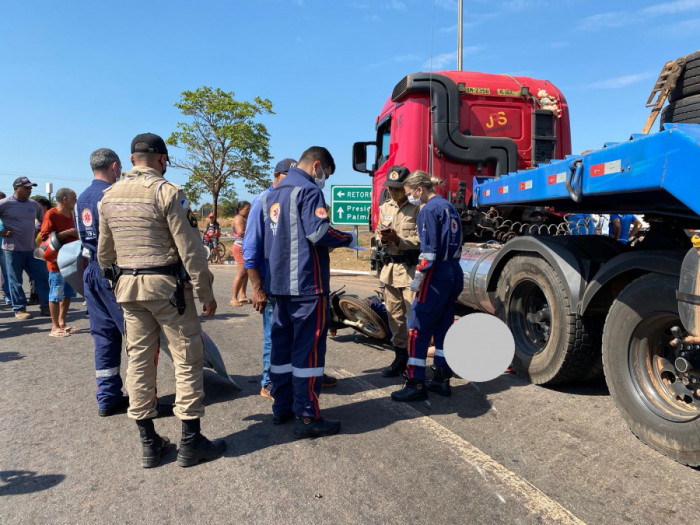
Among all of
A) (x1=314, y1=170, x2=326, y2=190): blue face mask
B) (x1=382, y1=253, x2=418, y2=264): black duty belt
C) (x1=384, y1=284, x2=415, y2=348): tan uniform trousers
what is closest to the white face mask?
(x1=314, y1=170, x2=326, y2=190): blue face mask

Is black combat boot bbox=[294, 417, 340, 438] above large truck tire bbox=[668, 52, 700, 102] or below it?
below

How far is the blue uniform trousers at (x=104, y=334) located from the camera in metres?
3.57

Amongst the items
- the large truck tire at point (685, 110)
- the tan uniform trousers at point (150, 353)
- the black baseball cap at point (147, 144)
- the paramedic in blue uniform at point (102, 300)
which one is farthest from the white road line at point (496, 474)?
the large truck tire at point (685, 110)

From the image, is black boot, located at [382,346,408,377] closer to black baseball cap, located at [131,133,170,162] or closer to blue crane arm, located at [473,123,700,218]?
blue crane arm, located at [473,123,700,218]

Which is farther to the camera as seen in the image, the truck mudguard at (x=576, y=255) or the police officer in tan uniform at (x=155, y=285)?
the truck mudguard at (x=576, y=255)

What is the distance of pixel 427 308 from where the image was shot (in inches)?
152

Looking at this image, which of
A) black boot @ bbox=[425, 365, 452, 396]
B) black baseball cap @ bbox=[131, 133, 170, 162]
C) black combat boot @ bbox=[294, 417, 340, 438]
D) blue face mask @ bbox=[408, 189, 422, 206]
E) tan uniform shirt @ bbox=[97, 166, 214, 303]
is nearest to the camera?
tan uniform shirt @ bbox=[97, 166, 214, 303]

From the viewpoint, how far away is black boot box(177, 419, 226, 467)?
2.85 m

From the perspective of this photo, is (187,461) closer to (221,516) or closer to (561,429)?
(221,516)

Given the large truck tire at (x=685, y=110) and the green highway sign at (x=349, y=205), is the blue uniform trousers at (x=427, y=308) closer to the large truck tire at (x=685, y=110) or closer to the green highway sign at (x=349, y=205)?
the large truck tire at (x=685, y=110)

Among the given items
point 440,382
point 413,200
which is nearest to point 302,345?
point 440,382

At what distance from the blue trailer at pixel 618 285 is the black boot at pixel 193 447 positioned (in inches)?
99.2

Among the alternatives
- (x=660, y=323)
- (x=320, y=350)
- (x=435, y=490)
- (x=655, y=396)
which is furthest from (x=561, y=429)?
(x=320, y=350)

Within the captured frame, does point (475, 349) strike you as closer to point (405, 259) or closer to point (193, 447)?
point (405, 259)
